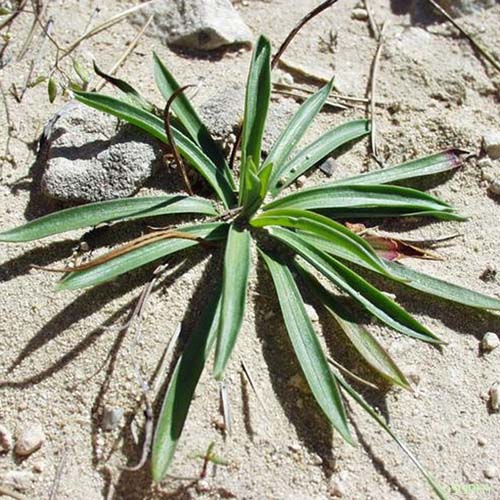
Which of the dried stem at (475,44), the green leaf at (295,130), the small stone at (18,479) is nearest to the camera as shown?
the small stone at (18,479)

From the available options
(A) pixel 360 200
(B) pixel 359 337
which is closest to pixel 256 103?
(A) pixel 360 200

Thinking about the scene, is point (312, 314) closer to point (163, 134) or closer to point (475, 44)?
point (163, 134)

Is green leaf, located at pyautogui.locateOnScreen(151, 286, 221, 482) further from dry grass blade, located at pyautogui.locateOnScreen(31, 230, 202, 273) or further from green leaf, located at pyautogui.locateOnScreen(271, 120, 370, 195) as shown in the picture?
green leaf, located at pyautogui.locateOnScreen(271, 120, 370, 195)

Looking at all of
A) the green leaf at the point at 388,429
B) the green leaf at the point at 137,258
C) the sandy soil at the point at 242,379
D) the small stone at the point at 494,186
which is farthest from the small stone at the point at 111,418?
the small stone at the point at 494,186

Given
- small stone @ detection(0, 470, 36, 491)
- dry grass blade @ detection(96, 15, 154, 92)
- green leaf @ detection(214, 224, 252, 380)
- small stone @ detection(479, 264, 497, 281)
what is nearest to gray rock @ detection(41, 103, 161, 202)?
dry grass blade @ detection(96, 15, 154, 92)

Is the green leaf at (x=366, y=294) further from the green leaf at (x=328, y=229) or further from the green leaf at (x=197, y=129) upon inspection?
the green leaf at (x=197, y=129)

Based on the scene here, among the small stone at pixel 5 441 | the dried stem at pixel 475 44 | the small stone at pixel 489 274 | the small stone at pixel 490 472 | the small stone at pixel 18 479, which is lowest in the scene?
the small stone at pixel 18 479
